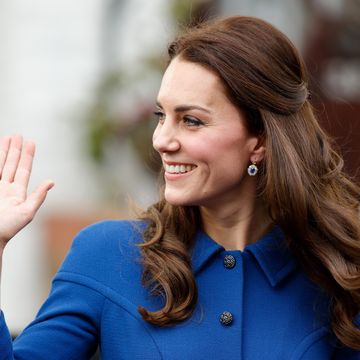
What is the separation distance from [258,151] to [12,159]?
65 cm

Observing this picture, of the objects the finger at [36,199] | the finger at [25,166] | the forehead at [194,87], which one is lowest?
the finger at [36,199]

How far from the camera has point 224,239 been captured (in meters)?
3.43

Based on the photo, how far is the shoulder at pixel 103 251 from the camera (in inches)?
129

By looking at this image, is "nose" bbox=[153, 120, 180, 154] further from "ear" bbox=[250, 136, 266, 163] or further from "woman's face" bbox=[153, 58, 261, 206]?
"ear" bbox=[250, 136, 266, 163]

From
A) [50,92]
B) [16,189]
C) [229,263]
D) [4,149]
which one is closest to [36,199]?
[16,189]

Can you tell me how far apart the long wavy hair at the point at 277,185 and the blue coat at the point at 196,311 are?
0.04m

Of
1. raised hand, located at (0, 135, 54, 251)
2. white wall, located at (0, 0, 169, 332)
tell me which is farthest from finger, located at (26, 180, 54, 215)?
white wall, located at (0, 0, 169, 332)

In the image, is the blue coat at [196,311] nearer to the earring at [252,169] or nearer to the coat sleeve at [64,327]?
the coat sleeve at [64,327]

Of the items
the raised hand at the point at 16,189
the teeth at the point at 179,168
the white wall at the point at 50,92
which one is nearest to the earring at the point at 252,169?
the teeth at the point at 179,168

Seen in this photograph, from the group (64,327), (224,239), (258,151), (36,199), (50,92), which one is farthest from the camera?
(50,92)

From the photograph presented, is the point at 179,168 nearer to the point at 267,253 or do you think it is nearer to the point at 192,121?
the point at 192,121

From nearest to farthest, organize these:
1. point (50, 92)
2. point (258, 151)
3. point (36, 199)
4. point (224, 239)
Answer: point (36, 199) → point (258, 151) → point (224, 239) → point (50, 92)

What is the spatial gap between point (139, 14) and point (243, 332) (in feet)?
16.4

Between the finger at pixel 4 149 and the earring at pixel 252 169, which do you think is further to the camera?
the earring at pixel 252 169
